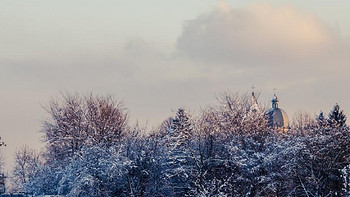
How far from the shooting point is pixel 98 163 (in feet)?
138

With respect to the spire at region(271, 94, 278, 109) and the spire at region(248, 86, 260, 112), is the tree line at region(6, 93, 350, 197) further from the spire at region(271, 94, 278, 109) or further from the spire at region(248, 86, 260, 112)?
the spire at region(271, 94, 278, 109)

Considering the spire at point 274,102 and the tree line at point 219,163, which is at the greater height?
the spire at point 274,102

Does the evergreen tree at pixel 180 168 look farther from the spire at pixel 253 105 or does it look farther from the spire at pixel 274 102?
the spire at pixel 274 102

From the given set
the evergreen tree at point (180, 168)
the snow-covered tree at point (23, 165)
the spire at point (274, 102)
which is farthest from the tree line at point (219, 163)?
the spire at point (274, 102)

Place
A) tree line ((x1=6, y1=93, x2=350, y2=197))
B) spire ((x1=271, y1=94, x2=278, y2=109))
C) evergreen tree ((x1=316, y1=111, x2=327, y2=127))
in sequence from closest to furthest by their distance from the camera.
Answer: tree line ((x1=6, y1=93, x2=350, y2=197)) → evergreen tree ((x1=316, y1=111, x2=327, y2=127)) → spire ((x1=271, y1=94, x2=278, y2=109))

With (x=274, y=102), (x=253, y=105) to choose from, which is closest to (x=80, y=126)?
(x=253, y=105)

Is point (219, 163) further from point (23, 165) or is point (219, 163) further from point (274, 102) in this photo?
point (274, 102)

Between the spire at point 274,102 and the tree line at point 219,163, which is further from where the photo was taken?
the spire at point 274,102

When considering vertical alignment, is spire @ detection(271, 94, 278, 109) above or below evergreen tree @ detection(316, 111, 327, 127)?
above

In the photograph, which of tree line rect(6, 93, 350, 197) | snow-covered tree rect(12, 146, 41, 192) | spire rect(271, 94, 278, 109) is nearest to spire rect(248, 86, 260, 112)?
tree line rect(6, 93, 350, 197)

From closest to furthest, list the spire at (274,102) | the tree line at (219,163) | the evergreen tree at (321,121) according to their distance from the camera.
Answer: the tree line at (219,163) → the evergreen tree at (321,121) → the spire at (274,102)

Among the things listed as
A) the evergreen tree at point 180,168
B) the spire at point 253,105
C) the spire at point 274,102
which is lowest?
the evergreen tree at point 180,168

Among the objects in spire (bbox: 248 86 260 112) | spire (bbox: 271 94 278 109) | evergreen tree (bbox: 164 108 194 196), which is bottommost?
evergreen tree (bbox: 164 108 194 196)

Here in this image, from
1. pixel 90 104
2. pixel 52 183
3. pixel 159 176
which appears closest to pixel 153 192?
pixel 159 176
